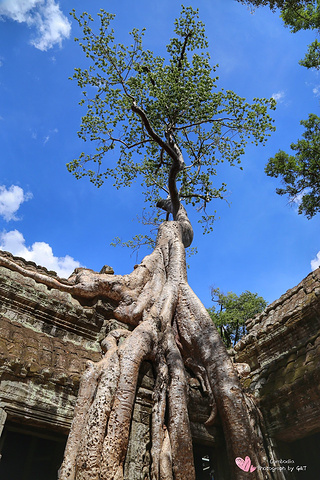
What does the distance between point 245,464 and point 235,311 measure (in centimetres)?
1212

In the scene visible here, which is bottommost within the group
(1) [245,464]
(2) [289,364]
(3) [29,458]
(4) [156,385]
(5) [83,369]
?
(1) [245,464]

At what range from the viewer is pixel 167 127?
7980 millimetres

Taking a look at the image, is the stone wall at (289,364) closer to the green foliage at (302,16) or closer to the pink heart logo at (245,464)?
the pink heart logo at (245,464)

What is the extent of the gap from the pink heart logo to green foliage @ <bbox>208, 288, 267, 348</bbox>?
36.6ft

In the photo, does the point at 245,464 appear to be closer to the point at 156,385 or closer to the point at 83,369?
the point at 156,385

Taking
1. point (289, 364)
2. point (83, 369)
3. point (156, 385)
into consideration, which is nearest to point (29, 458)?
A: point (83, 369)

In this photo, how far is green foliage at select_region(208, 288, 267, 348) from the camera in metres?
14.3

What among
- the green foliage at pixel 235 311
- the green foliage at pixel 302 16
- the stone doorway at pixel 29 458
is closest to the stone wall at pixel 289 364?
the stone doorway at pixel 29 458

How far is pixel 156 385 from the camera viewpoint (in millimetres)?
3295

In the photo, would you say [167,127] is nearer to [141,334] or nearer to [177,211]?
[177,211]

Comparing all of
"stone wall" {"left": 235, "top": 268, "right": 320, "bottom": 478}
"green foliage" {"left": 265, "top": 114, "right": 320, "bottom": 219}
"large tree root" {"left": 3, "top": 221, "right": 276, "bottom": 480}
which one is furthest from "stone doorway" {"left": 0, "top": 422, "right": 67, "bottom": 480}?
"green foliage" {"left": 265, "top": 114, "right": 320, "bottom": 219}

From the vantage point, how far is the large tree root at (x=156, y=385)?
2.61 m

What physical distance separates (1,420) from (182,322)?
243 cm

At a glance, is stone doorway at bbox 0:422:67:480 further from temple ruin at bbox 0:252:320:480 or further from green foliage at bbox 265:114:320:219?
green foliage at bbox 265:114:320:219
